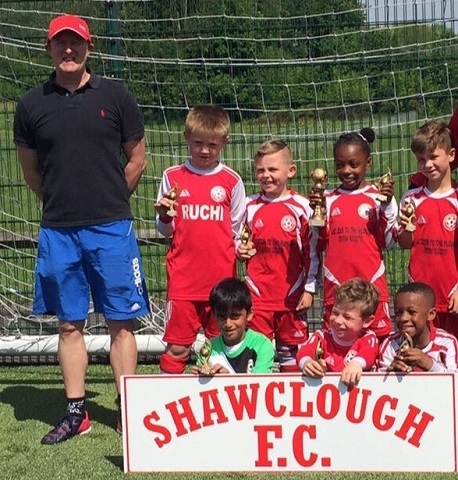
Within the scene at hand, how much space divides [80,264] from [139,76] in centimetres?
215

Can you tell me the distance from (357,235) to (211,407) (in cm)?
121

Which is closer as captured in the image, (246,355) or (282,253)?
(246,355)

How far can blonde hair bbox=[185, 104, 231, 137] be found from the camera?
534cm

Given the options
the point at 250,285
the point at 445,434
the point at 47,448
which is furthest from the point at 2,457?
the point at 445,434

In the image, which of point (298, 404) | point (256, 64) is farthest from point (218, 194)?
point (256, 64)

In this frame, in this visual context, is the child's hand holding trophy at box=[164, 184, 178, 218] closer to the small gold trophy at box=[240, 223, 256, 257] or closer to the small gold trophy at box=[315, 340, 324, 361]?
the small gold trophy at box=[240, 223, 256, 257]

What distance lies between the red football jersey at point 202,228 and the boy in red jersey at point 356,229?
0.49m

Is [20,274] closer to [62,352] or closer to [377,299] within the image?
[62,352]

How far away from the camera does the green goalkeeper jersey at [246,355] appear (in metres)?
5.07

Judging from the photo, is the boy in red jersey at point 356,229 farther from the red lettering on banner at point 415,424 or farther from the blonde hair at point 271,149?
the red lettering on banner at point 415,424

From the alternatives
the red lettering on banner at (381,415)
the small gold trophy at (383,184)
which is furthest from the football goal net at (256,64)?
the red lettering on banner at (381,415)

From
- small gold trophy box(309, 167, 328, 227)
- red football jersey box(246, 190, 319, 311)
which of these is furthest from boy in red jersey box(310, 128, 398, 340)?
small gold trophy box(309, 167, 328, 227)

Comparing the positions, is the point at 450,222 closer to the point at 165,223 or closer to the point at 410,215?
the point at 410,215

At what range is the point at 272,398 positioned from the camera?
4699mm
